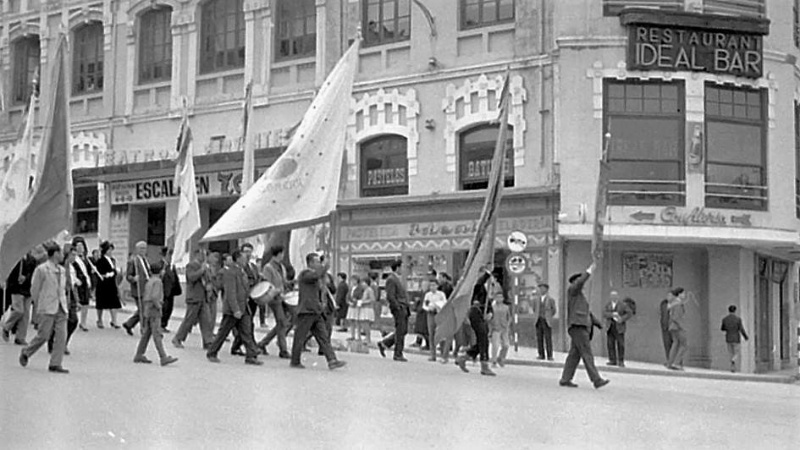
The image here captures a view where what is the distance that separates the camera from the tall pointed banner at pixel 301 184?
15352 millimetres

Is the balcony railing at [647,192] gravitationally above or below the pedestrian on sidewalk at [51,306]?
above

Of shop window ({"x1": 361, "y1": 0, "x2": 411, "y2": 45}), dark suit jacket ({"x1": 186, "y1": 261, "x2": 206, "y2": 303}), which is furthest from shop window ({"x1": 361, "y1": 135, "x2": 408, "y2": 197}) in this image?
dark suit jacket ({"x1": 186, "y1": 261, "x2": 206, "y2": 303})

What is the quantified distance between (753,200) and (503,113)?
10.9 metres

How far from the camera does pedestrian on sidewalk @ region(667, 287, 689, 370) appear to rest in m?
24.9

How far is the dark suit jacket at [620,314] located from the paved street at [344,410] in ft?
19.3

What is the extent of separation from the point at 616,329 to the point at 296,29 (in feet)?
41.5

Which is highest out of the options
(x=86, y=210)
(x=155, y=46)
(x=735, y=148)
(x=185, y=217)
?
(x=155, y=46)

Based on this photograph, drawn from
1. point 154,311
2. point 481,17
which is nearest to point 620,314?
point 481,17

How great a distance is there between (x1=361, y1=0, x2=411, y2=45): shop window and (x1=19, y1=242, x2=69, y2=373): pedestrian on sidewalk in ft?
52.3

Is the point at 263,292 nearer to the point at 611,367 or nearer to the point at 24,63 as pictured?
the point at 611,367

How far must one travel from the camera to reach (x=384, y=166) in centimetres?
2988

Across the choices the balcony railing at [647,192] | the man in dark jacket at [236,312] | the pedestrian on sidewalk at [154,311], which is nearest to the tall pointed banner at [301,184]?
the pedestrian on sidewalk at [154,311]

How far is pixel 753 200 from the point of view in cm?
2752

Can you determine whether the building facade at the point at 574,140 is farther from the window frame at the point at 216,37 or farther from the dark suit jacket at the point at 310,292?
the dark suit jacket at the point at 310,292
